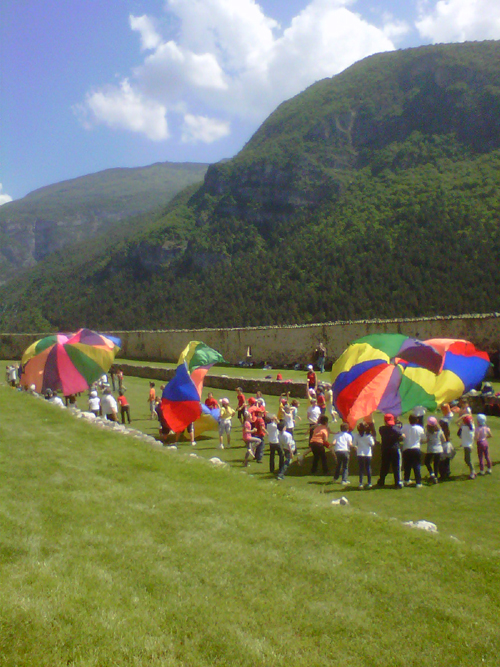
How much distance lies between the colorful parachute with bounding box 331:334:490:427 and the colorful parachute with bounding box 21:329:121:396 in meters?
8.72

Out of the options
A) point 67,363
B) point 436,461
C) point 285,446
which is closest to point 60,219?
point 67,363

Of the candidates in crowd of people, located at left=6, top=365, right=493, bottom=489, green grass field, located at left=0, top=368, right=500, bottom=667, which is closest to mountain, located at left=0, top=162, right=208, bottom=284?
crowd of people, located at left=6, top=365, right=493, bottom=489

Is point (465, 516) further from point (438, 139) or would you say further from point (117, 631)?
point (438, 139)

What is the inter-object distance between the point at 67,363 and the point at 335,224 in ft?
169

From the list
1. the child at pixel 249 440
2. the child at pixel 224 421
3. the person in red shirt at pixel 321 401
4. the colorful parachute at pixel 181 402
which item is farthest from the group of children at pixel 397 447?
the person in red shirt at pixel 321 401

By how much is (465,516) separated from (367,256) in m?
49.0

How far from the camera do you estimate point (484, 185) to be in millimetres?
55312

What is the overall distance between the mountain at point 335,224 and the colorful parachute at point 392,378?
3185 centimetres

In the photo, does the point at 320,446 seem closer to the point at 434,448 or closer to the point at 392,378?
the point at 434,448

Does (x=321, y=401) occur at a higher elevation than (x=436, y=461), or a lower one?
higher

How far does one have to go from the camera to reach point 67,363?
17969 mm

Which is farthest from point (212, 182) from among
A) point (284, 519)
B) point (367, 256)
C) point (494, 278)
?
point (284, 519)

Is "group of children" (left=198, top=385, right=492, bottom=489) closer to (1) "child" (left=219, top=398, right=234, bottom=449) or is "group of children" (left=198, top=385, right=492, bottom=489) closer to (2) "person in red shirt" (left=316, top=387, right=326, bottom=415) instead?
(1) "child" (left=219, top=398, right=234, bottom=449)

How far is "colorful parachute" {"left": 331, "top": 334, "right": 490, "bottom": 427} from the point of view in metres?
11.1
